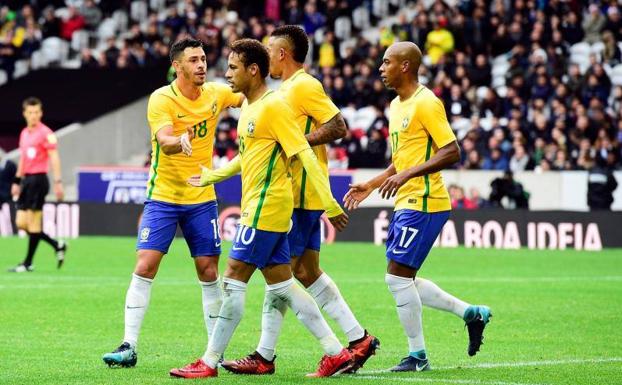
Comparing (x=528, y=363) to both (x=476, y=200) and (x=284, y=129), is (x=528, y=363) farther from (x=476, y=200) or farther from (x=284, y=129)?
(x=476, y=200)

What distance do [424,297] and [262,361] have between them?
1384 millimetres

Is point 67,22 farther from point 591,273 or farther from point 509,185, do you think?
point 591,273

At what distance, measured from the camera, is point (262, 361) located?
9781 mm

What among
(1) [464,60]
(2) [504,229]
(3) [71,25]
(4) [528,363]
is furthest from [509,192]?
(3) [71,25]

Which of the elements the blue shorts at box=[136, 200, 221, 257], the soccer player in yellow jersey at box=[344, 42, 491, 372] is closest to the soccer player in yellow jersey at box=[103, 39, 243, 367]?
the blue shorts at box=[136, 200, 221, 257]

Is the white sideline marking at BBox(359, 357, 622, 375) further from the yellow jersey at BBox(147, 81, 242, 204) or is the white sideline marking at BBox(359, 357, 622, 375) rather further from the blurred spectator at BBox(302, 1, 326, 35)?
the blurred spectator at BBox(302, 1, 326, 35)

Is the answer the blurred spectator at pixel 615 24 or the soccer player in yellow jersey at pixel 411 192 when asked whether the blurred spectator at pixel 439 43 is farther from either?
the soccer player in yellow jersey at pixel 411 192

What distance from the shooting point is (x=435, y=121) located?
388 inches

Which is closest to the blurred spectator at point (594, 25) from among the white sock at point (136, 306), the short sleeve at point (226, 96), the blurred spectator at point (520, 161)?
the blurred spectator at point (520, 161)

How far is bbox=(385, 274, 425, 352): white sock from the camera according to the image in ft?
32.7

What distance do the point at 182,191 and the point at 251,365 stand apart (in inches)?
59.8

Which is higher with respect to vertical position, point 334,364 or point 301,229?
point 301,229

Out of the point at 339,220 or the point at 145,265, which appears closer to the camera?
the point at 339,220

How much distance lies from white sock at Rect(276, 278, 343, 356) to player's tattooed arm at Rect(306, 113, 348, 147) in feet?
3.32
